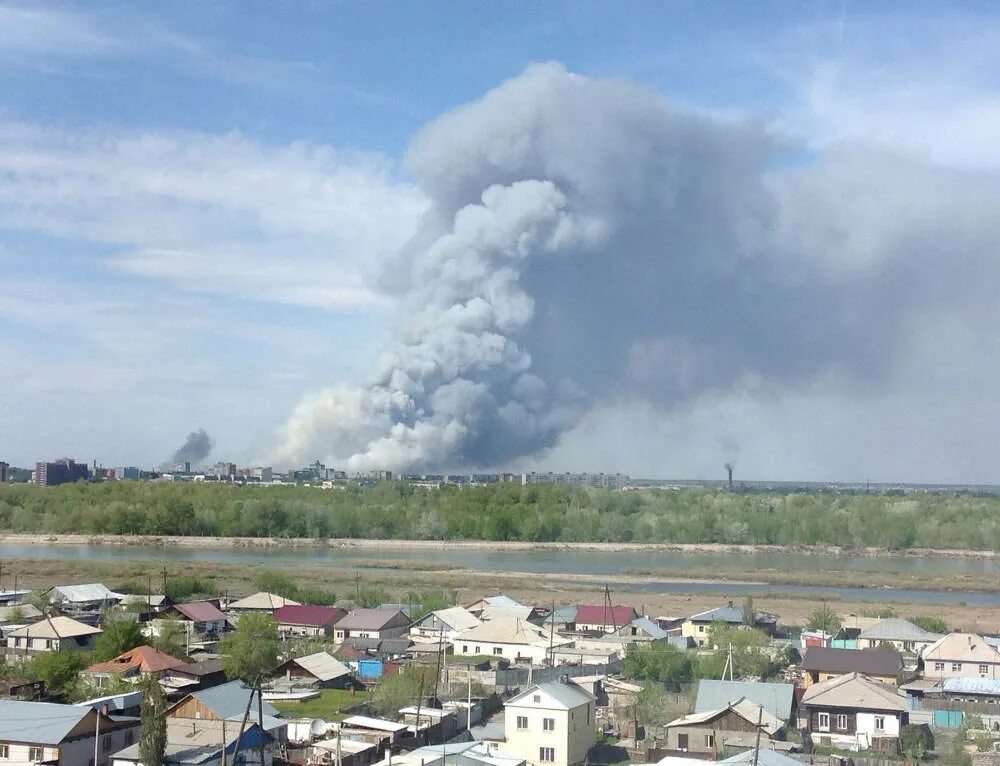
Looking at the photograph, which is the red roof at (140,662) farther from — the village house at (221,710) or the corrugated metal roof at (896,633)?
the corrugated metal roof at (896,633)

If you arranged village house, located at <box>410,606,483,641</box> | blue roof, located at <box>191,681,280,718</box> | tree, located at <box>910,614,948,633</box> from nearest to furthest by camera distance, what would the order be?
blue roof, located at <box>191,681,280,718</box>
village house, located at <box>410,606,483,641</box>
tree, located at <box>910,614,948,633</box>

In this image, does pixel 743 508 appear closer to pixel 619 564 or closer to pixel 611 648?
pixel 619 564

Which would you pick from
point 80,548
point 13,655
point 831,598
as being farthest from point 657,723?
point 80,548

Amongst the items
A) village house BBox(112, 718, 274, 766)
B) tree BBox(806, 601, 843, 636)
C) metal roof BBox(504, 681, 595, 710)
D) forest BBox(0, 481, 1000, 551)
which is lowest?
village house BBox(112, 718, 274, 766)

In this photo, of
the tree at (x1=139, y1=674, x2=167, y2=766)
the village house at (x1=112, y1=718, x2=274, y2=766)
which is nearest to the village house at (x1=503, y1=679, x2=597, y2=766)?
the village house at (x1=112, y1=718, x2=274, y2=766)

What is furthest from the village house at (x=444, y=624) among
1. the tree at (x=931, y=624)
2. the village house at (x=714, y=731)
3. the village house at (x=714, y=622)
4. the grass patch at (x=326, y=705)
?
the village house at (x=714, y=731)

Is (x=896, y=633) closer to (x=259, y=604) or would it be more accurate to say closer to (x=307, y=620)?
(x=307, y=620)

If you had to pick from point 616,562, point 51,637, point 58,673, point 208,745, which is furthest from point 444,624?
point 616,562

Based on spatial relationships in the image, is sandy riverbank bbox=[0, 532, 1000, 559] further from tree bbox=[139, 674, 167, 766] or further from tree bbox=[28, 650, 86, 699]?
tree bbox=[139, 674, 167, 766]
